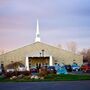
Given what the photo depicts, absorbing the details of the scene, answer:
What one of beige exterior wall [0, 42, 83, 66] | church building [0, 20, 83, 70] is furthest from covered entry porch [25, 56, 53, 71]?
beige exterior wall [0, 42, 83, 66]

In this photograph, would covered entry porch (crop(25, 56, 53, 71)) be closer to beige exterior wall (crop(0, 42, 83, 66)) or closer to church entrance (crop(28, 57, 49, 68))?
church entrance (crop(28, 57, 49, 68))

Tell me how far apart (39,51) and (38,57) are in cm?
148

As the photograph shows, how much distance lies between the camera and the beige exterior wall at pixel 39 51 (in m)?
87.1

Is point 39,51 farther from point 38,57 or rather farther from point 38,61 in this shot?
point 38,61

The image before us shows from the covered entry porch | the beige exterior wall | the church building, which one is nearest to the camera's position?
the church building

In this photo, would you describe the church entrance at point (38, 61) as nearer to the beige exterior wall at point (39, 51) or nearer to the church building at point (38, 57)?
the church building at point (38, 57)

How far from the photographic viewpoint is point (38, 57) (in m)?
86.8

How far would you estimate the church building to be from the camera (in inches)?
3397

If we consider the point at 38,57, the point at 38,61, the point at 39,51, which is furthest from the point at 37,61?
the point at 39,51

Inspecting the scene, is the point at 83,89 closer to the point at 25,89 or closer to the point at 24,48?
the point at 25,89

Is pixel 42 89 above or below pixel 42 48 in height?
below

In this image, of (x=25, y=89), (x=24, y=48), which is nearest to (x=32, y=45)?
(x=24, y=48)

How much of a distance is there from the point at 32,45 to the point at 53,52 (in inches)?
219

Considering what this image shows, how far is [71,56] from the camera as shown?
88312 mm
